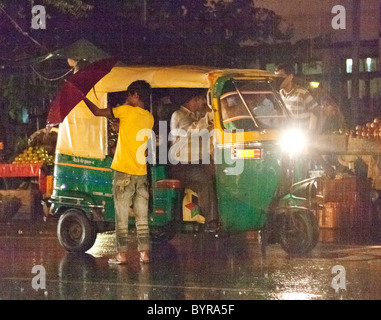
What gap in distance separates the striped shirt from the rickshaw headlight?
0.86m

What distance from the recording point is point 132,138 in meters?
10.0

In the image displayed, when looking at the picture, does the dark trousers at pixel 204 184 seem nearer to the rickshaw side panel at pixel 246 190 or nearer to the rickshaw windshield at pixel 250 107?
the rickshaw side panel at pixel 246 190

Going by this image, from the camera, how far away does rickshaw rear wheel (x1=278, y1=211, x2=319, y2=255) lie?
1066 centimetres

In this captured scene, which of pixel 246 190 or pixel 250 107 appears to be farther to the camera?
pixel 250 107

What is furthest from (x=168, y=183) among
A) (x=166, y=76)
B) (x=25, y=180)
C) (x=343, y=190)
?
(x=25, y=180)

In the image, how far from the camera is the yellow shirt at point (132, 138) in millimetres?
10055

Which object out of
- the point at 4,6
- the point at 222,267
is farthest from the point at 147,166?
the point at 4,6

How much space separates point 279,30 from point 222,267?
12.7 metres

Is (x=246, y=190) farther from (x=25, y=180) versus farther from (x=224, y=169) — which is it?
(x=25, y=180)

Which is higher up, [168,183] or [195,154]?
[195,154]

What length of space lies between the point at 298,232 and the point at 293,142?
1094 millimetres

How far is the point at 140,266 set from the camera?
397 inches

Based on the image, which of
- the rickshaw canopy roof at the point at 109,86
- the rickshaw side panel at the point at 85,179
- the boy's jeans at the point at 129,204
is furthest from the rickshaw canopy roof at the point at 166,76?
the boy's jeans at the point at 129,204
